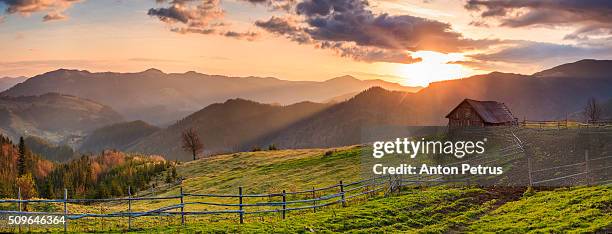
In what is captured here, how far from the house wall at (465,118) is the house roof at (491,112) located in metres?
0.71

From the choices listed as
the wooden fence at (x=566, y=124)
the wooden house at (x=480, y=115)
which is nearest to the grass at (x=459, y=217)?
the wooden fence at (x=566, y=124)

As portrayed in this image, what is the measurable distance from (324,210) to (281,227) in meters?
7.82

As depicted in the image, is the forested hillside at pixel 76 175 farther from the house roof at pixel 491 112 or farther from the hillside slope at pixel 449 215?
the house roof at pixel 491 112

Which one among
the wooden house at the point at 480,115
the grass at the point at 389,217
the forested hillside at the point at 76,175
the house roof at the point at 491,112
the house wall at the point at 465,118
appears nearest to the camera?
the grass at the point at 389,217

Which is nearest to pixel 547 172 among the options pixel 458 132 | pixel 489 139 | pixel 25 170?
pixel 489 139

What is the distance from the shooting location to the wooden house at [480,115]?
83125 millimetres

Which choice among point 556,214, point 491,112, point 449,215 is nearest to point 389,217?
point 449,215

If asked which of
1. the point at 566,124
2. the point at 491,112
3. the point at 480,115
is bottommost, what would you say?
the point at 566,124

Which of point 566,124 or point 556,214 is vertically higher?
point 566,124

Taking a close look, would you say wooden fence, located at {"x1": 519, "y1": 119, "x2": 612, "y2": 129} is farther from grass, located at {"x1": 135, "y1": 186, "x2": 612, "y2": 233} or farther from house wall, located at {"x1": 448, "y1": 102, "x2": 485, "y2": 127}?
grass, located at {"x1": 135, "y1": 186, "x2": 612, "y2": 233}

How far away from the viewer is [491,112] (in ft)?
281

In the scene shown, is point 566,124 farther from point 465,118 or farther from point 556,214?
point 556,214

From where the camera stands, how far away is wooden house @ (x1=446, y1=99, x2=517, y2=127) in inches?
3273

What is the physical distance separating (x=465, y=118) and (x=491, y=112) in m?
4.31
